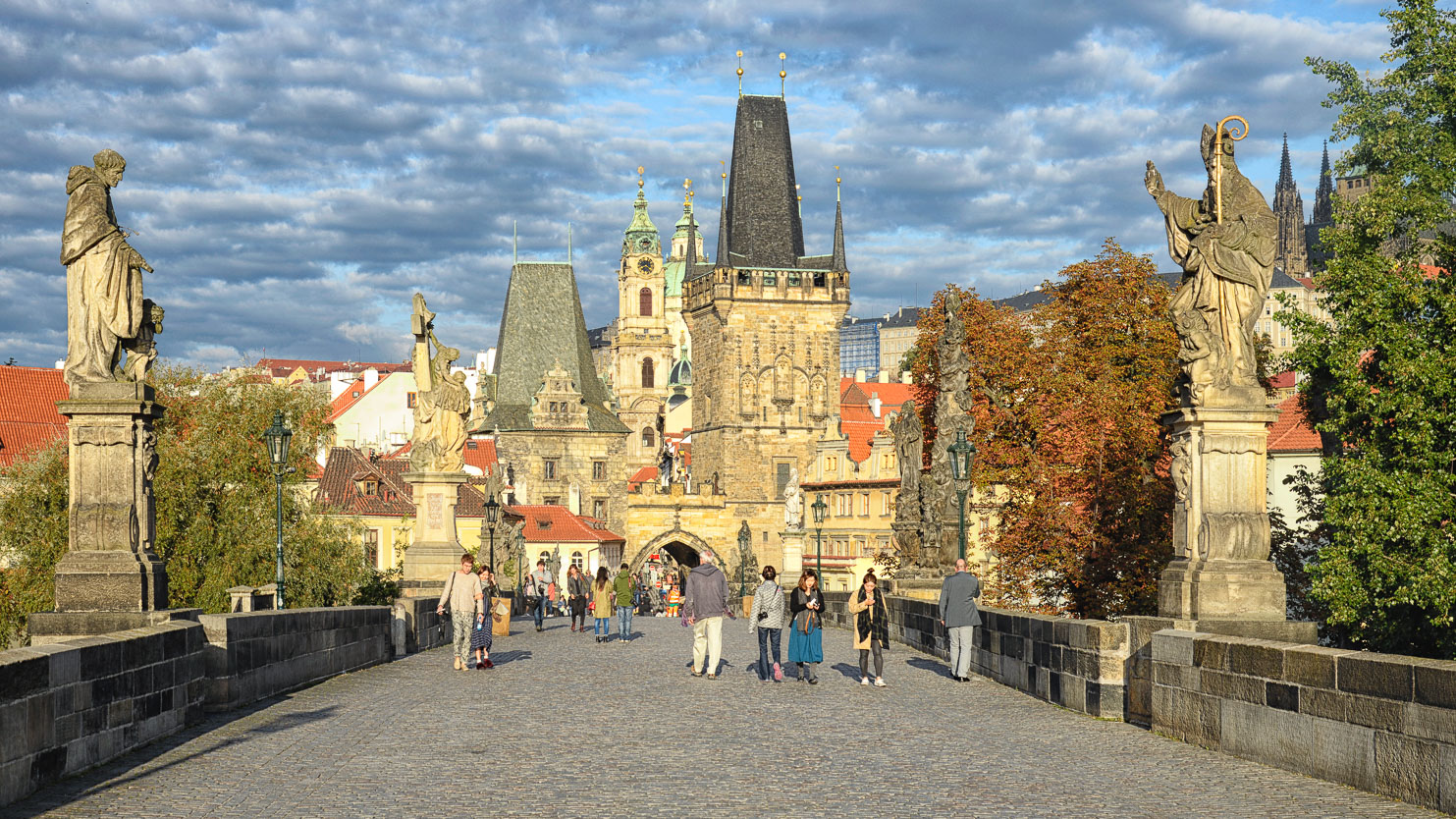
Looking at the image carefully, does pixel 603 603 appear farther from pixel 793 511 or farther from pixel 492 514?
pixel 793 511

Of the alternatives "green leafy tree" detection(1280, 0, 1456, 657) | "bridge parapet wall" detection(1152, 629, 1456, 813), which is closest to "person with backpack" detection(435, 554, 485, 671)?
"bridge parapet wall" detection(1152, 629, 1456, 813)

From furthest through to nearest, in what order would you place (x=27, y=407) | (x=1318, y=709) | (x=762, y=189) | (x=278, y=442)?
(x=762, y=189) → (x=27, y=407) → (x=278, y=442) → (x=1318, y=709)

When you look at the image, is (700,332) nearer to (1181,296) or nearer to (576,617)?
(576,617)

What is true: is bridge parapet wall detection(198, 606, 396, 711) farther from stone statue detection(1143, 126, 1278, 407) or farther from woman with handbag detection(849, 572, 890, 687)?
stone statue detection(1143, 126, 1278, 407)

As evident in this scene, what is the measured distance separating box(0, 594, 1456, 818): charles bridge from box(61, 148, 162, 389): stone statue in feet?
6.89

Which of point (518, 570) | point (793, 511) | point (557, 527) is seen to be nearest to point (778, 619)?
point (793, 511)

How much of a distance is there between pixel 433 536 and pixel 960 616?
37.4ft

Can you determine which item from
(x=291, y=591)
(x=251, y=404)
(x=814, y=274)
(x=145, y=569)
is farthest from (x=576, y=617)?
(x=814, y=274)

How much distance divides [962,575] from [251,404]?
26799 mm

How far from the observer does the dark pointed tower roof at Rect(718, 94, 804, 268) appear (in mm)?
107500

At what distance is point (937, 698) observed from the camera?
15.8 m

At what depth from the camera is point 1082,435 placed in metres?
39.4

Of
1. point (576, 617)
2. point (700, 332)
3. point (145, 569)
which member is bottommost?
point (576, 617)

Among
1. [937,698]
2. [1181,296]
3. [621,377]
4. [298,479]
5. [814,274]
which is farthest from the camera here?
[621,377]
